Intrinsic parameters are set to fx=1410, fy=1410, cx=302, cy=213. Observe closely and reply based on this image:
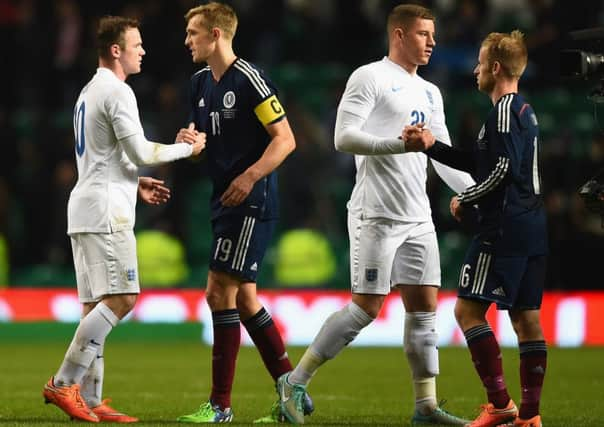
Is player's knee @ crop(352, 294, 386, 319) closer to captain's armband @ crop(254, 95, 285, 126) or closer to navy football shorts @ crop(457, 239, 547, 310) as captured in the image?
navy football shorts @ crop(457, 239, 547, 310)

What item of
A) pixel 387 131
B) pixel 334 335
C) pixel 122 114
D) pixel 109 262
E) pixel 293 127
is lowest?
pixel 334 335

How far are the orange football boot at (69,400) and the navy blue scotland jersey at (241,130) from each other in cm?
127

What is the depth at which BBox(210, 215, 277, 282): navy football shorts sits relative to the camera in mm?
7918

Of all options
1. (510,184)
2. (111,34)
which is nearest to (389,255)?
(510,184)

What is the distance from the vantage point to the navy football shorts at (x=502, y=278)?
7.37 meters

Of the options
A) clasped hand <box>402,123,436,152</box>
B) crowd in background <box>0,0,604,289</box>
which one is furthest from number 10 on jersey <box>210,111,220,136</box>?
crowd in background <box>0,0,604,289</box>

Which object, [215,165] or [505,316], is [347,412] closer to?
[215,165]

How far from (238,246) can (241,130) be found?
67 cm

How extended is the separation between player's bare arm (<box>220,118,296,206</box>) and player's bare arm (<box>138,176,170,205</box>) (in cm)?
51

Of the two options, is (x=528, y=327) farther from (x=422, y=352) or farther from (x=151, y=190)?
(x=151, y=190)

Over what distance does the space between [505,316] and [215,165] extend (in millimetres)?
7040

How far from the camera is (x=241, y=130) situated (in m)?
8.05

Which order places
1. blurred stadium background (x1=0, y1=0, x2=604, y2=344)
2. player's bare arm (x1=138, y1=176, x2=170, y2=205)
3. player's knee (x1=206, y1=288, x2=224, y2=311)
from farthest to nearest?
1. blurred stadium background (x1=0, y1=0, x2=604, y2=344)
2. player's bare arm (x1=138, y1=176, x2=170, y2=205)
3. player's knee (x1=206, y1=288, x2=224, y2=311)

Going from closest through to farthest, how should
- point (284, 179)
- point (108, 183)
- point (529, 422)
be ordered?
point (529, 422) → point (108, 183) → point (284, 179)
